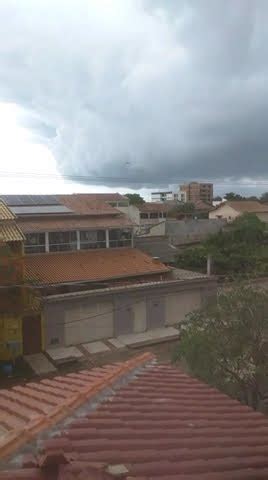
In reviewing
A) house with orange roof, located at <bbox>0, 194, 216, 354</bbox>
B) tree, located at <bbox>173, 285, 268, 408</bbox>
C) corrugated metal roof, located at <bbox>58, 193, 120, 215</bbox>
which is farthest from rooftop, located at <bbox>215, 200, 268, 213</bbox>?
tree, located at <bbox>173, 285, 268, 408</bbox>

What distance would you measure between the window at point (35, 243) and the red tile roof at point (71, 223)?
1.39 feet

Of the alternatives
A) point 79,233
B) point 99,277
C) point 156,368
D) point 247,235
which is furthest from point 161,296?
point 247,235

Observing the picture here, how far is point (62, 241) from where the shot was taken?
24094mm

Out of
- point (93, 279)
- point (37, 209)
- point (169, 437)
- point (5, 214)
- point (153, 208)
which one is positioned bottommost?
point (93, 279)

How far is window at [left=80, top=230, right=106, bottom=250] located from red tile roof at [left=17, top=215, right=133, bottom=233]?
407 mm

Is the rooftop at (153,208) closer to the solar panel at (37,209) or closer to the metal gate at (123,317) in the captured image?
the solar panel at (37,209)

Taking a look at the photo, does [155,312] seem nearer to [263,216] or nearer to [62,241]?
[62,241]

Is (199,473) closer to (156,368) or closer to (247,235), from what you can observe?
(156,368)

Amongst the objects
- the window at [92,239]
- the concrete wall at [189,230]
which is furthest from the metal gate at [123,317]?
the concrete wall at [189,230]

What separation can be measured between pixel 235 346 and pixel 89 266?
13.0 meters

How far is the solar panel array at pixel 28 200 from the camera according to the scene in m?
27.0

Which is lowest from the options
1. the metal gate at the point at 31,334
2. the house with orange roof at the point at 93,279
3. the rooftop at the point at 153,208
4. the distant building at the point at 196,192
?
→ the metal gate at the point at 31,334

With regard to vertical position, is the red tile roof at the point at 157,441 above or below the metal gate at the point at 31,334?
above

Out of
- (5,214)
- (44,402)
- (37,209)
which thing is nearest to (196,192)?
(37,209)
